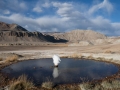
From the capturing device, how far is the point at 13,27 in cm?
17388

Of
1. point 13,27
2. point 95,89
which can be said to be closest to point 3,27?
point 13,27

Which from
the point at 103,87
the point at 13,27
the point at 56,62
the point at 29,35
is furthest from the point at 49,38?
the point at 103,87

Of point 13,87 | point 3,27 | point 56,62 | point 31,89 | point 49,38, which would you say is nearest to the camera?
point 13,87

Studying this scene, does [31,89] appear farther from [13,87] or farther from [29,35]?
[29,35]

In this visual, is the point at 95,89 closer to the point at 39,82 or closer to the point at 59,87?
the point at 59,87

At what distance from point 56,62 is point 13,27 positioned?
160545 millimetres

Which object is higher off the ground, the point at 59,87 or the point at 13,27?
the point at 13,27

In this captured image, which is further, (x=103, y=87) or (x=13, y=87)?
(x=103, y=87)

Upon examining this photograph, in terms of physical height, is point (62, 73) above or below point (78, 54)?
below

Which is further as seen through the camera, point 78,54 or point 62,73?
point 78,54

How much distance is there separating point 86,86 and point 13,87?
469 cm

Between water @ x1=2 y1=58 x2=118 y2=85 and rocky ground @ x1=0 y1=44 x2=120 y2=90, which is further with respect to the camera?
rocky ground @ x1=0 y1=44 x2=120 y2=90

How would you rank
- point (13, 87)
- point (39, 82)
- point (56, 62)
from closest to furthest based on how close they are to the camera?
point (13, 87), point (39, 82), point (56, 62)

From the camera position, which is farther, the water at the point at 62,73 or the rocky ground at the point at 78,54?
the rocky ground at the point at 78,54
